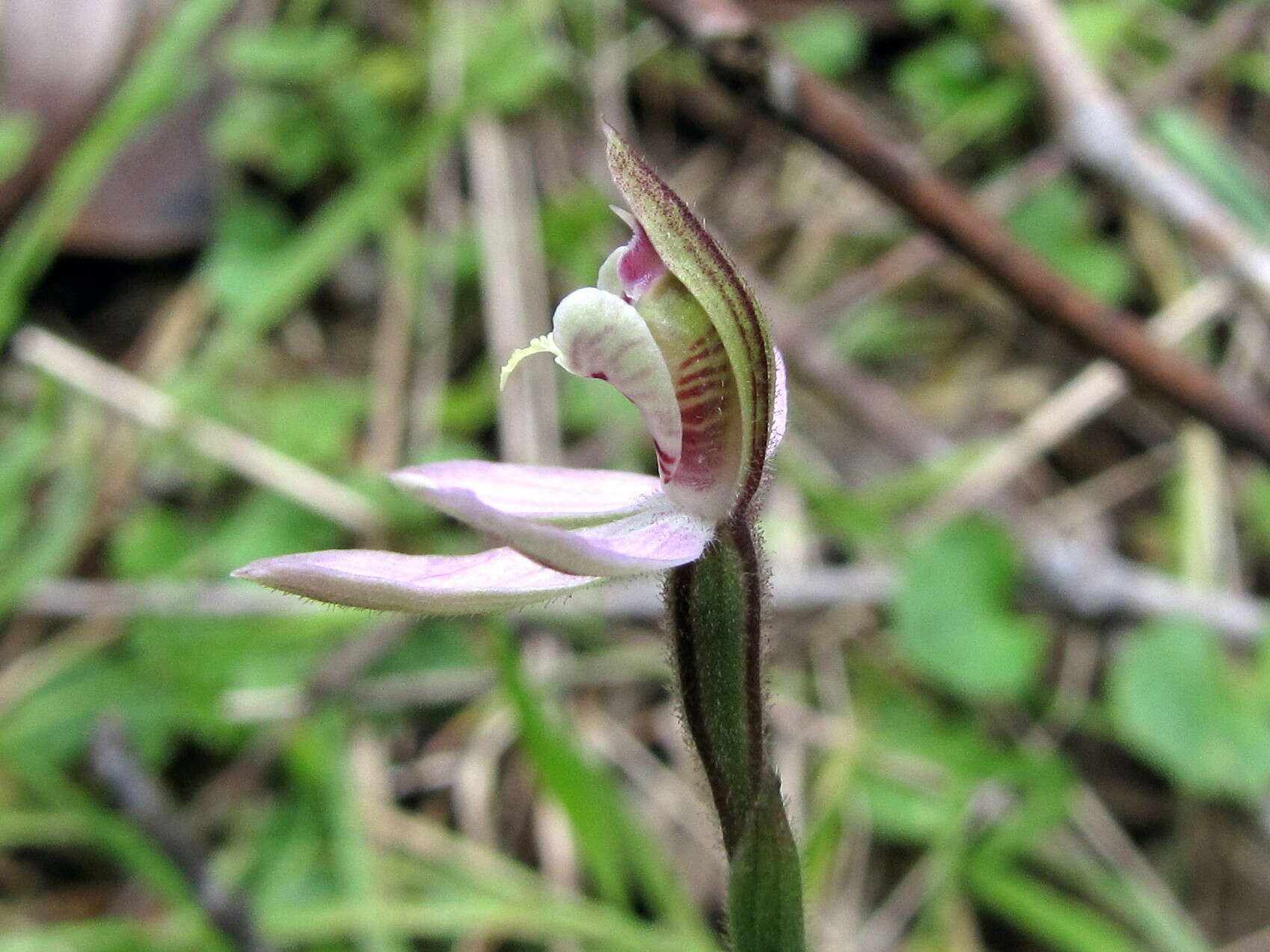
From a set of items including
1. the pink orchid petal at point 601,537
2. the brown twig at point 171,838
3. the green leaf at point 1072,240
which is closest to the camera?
the pink orchid petal at point 601,537

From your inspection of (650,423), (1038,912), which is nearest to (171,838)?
(650,423)

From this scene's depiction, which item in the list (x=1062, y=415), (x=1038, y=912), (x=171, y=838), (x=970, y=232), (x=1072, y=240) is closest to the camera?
(x=171, y=838)

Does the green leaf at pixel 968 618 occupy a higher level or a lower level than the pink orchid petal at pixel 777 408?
lower

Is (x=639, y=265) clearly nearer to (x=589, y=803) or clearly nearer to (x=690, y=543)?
(x=690, y=543)

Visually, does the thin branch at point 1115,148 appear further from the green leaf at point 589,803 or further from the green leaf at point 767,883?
the green leaf at point 767,883

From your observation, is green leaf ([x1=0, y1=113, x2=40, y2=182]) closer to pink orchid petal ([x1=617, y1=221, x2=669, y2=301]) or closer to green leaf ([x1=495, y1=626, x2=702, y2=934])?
green leaf ([x1=495, y1=626, x2=702, y2=934])

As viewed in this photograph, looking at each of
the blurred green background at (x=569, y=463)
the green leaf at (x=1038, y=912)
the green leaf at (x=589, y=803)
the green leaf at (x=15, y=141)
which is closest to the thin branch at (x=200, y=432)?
the blurred green background at (x=569, y=463)
